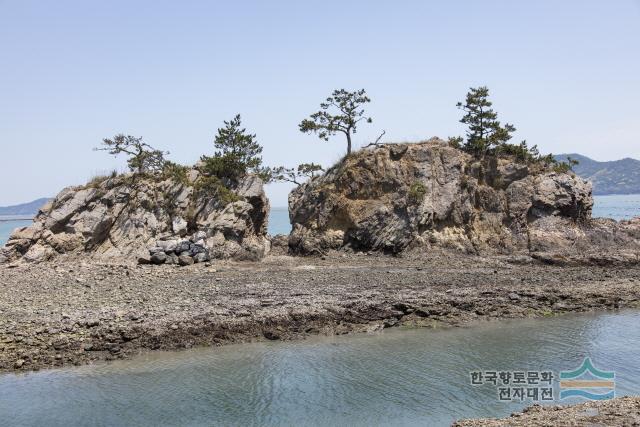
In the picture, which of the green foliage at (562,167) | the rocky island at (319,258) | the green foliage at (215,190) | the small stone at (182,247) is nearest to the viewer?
the rocky island at (319,258)

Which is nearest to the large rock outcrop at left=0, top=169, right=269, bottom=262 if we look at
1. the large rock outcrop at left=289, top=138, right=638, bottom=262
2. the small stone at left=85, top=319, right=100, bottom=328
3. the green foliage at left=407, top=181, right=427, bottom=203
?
the large rock outcrop at left=289, top=138, right=638, bottom=262

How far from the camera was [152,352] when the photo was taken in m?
19.2

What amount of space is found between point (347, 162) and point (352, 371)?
2617 centimetres

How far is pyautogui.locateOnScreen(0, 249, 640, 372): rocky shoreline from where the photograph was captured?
19.7 meters

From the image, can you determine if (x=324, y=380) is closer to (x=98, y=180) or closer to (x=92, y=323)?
(x=92, y=323)

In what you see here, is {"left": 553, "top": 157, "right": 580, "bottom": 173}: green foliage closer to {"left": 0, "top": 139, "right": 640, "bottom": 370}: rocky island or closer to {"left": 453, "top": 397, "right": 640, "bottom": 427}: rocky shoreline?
{"left": 0, "top": 139, "right": 640, "bottom": 370}: rocky island

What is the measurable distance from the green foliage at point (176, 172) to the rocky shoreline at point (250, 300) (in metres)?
8.46

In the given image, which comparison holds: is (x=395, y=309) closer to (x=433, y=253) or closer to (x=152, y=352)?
(x=152, y=352)

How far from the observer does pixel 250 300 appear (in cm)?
2422

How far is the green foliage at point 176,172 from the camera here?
3931cm

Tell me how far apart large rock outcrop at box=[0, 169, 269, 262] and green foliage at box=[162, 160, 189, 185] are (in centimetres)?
15

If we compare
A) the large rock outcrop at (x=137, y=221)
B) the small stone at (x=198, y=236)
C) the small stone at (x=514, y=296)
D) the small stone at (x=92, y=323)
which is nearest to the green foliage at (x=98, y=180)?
the large rock outcrop at (x=137, y=221)

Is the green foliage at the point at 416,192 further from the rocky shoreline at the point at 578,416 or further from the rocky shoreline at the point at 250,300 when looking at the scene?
the rocky shoreline at the point at 578,416

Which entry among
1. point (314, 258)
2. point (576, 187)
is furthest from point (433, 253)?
point (576, 187)
